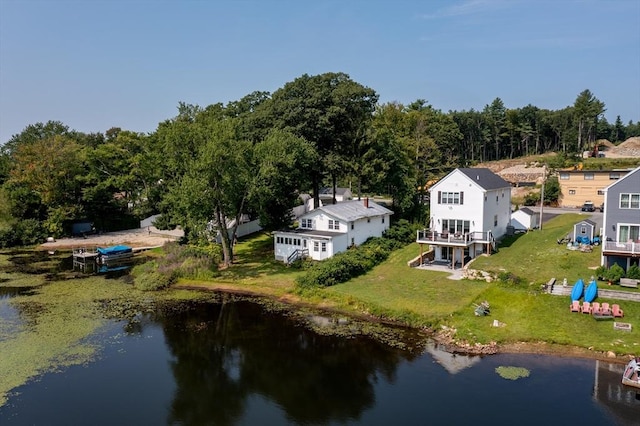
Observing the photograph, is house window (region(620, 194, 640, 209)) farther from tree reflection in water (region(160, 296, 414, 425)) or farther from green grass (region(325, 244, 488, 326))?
tree reflection in water (region(160, 296, 414, 425))

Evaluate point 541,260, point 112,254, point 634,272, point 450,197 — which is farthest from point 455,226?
point 112,254

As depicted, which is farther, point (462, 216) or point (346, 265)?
point (462, 216)

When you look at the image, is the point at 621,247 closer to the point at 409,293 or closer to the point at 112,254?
the point at 409,293

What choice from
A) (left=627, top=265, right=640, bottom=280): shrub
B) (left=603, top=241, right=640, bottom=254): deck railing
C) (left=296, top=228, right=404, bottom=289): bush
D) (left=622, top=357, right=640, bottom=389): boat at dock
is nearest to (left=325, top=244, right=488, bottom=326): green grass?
(left=296, top=228, right=404, bottom=289): bush

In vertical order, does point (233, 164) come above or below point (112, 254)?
above

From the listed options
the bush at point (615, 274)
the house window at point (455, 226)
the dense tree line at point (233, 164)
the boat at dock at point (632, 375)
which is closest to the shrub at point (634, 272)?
the bush at point (615, 274)

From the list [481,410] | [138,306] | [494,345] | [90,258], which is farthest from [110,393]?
[90,258]
